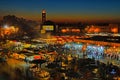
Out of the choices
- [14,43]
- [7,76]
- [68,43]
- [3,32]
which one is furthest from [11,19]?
[7,76]

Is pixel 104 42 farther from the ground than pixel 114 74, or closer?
farther from the ground

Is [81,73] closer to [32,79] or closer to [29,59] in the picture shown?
[32,79]

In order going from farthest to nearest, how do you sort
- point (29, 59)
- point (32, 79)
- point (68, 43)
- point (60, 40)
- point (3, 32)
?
point (3, 32)
point (60, 40)
point (68, 43)
point (29, 59)
point (32, 79)

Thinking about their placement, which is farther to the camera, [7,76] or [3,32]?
[3,32]

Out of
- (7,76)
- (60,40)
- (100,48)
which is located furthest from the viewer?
(60,40)

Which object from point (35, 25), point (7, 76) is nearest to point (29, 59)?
point (7, 76)

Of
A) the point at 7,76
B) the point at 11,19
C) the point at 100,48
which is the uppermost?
the point at 11,19

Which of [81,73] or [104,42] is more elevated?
[104,42]

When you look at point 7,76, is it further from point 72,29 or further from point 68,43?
point 72,29

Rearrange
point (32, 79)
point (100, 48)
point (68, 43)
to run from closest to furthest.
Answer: point (32, 79) → point (100, 48) → point (68, 43)
